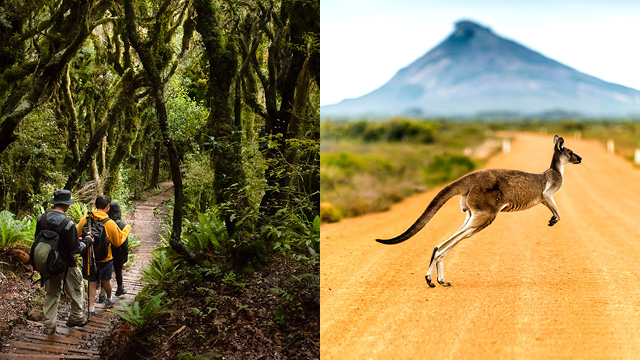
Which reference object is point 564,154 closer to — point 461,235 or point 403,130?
point 461,235

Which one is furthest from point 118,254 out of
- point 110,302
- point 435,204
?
point 435,204

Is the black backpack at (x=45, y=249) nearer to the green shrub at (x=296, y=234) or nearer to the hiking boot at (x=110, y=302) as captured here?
the hiking boot at (x=110, y=302)

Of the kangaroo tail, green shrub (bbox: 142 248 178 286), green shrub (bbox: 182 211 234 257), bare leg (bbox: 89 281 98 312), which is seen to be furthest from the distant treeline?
bare leg (bbox: 89 281 98 312)

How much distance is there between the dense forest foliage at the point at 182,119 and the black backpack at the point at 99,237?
180 mm

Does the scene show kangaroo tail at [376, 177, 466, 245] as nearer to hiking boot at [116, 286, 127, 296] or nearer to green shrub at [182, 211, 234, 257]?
green shrub at [182, 211, 234, 257]

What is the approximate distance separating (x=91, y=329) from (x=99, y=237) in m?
0.67

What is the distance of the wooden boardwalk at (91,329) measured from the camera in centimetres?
357

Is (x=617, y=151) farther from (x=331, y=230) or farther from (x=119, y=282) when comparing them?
(x=119, y=282)

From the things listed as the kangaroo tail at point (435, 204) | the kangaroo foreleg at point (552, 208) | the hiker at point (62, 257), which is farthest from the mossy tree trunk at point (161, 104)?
the kangaroo foreleg at point (552, 208)

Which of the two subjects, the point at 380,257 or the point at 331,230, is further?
the point at 331,230

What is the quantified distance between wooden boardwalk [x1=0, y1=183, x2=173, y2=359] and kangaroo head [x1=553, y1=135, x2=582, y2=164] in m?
2.88

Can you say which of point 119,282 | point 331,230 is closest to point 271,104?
point 331,230

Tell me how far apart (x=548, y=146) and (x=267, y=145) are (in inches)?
82.6

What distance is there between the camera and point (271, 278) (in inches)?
160
